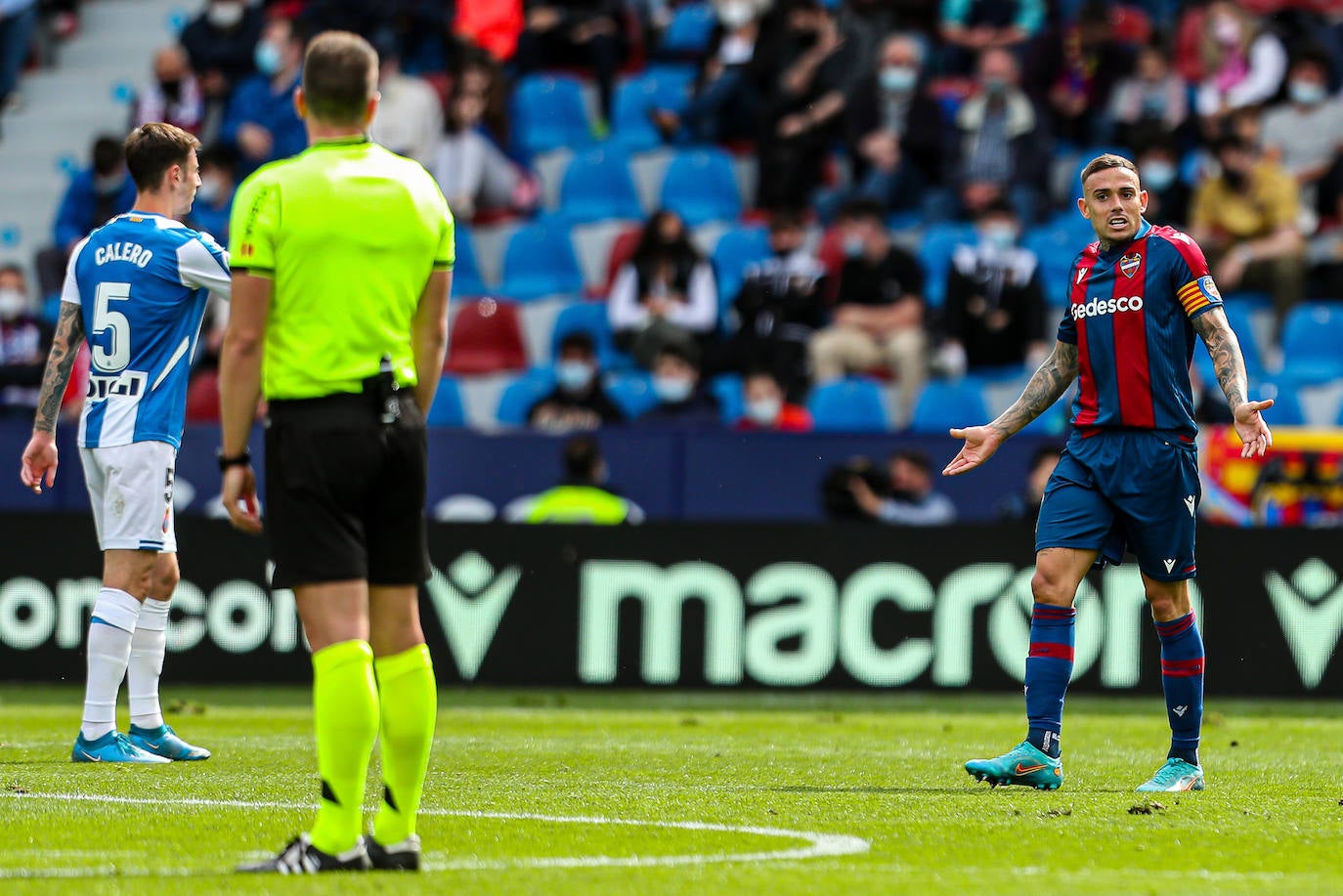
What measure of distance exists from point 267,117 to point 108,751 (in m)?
12.0

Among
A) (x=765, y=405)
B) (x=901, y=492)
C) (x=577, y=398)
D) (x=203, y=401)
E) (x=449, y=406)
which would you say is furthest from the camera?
(x=449, y=406)

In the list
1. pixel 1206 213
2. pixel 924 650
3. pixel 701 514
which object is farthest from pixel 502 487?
pixel 1206 213

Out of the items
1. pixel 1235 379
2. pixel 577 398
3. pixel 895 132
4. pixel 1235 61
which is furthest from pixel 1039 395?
pixel 1235 61

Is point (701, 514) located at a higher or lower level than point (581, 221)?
lower

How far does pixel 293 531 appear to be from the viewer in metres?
4.96

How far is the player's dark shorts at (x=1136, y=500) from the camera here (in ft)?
24.2

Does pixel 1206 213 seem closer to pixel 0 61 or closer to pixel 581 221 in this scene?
pixel 581 221

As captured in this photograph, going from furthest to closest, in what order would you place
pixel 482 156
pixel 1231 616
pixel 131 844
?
pixel 482 156
pixel 1231 616
pixel 131 844

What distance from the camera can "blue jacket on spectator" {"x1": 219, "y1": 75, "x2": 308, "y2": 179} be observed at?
18938mm

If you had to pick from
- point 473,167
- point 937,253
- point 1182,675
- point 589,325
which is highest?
point 473,167

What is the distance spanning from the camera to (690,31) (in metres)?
19.8

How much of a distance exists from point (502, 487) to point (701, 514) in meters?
1.38

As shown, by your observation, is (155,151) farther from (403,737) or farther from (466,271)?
(466,271)

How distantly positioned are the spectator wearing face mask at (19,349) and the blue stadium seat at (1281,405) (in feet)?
29.2
